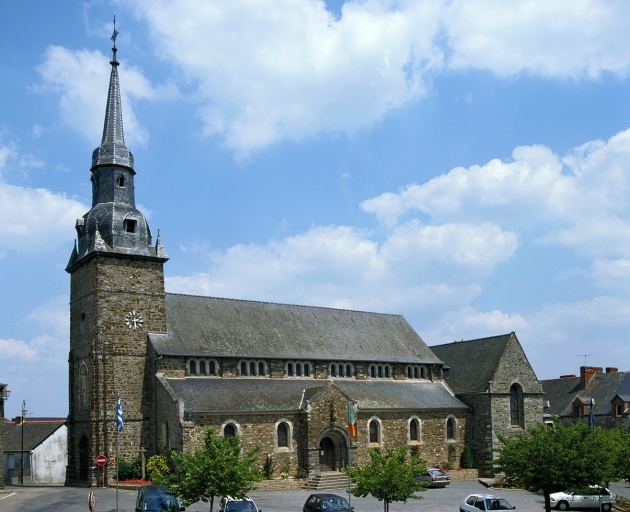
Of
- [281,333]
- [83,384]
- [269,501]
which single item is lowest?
[269,501]

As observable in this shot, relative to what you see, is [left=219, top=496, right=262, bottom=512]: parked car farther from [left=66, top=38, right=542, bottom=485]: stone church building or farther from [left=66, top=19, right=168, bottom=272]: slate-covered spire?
[left=66, top=19, right=168, bottom=272]: slate-covered spire

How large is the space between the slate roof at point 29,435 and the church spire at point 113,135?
3084cm

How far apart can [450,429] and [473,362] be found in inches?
227

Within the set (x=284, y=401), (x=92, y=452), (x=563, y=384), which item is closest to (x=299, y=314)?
(x=284, y=401)

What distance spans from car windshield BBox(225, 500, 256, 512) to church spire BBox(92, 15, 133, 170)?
25.7 meters

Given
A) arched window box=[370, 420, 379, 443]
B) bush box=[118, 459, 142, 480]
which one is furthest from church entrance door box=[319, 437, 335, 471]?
bush box=[118, 459, 142, 480]

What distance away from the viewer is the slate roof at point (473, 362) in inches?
2083

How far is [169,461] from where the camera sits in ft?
135

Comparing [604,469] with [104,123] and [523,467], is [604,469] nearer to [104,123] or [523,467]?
[523,467]

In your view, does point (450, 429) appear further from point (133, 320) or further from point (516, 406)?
point (133, 320)

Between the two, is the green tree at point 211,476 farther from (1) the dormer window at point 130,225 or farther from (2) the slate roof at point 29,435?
(2) the slate roof at point 29,435

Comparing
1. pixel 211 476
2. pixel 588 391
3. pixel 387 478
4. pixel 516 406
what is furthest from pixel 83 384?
pixel 588 391

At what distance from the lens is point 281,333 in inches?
1972

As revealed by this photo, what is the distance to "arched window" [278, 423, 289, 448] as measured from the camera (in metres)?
44.2
